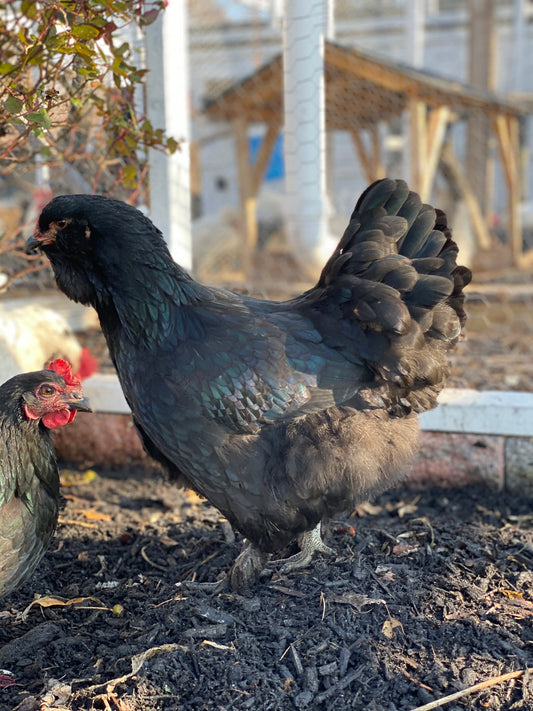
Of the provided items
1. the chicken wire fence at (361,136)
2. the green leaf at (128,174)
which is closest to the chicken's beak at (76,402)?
the green leaf at (128,174)

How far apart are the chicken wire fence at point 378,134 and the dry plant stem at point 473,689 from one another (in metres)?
2.16

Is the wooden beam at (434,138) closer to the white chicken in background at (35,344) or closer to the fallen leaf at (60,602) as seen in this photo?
the white chicken in background at (35,344)

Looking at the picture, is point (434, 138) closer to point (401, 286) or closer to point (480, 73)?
point (480, 73)

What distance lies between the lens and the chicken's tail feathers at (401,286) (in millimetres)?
2152

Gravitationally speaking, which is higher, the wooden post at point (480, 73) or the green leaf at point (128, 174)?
the wooden post at point (480, 73)

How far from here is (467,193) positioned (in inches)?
343

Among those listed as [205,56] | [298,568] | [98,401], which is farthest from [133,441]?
[205,56]

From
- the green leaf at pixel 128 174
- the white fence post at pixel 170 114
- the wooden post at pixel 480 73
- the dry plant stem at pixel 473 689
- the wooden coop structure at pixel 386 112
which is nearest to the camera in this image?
the dry plant stem at pixel 473 689

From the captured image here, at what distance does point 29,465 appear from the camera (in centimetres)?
208

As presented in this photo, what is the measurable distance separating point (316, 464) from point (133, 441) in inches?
66.7

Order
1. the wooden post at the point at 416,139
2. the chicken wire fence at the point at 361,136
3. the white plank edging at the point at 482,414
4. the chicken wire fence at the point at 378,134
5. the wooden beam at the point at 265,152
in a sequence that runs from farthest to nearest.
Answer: the wooden beam at the point at 265,152
the wooden post at the point at 416,139
the chicken wire fence at the point at 378,134
the chicken wire fence at the point at 361,136
the white plank edging at the point at 482,414

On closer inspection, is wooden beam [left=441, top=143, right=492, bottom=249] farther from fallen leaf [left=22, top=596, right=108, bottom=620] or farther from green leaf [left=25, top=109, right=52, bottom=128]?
fallen leaf [left=22, top=596, right=108, bottom=620]

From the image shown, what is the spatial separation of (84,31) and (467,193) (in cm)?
761

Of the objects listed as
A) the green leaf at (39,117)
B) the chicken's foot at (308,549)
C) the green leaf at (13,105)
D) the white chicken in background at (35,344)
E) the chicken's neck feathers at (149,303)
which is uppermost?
the green leaf at (13,105)
